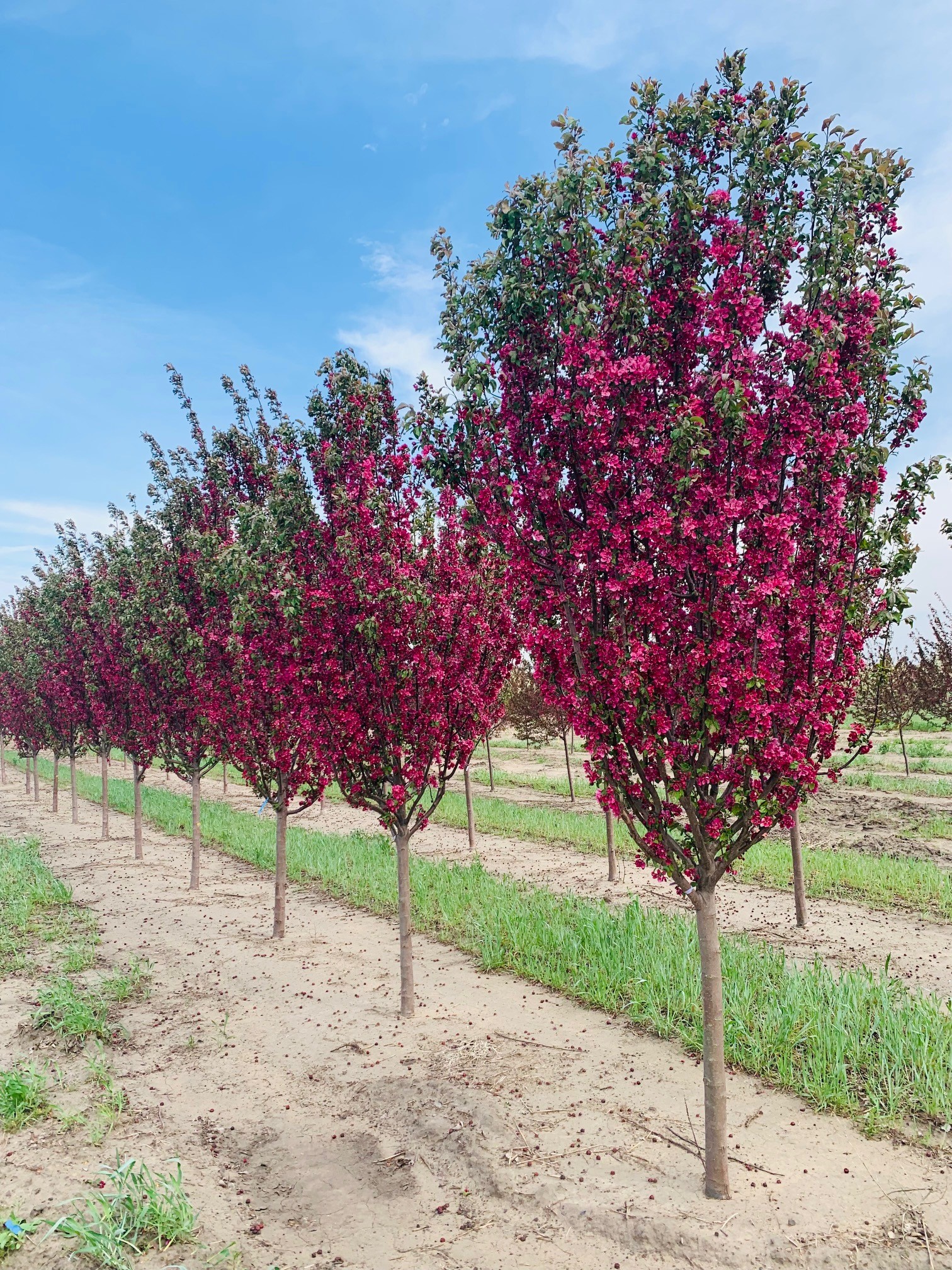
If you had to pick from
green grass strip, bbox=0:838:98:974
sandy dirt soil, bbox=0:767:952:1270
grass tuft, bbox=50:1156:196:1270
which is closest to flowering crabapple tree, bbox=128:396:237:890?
green grass strip, bbox=0:838:98:974

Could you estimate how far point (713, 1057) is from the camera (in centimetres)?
432

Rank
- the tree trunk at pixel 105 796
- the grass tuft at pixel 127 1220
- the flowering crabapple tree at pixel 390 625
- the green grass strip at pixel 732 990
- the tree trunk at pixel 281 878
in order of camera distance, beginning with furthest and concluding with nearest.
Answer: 1. the tree trunk at pixel 105 796
2. the tree trunk at pixel 281 878
3. the flowering crabapple tree at pixel 390 625
4. the green grass strip at pixel 732 990
5. the grass tuft at pixel 127 1220

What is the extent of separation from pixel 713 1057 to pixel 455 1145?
1.72 metres

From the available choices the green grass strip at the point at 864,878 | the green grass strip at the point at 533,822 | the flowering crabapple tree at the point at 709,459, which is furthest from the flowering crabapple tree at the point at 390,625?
the green grass strip at the point at 533,822

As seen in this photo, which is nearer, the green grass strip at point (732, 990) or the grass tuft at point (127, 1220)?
the grass tuft at point (127, 1220)

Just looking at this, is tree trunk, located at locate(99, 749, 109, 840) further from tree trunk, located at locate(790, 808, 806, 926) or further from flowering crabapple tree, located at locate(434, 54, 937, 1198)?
flowering crabapple tree, located at locate(434, 54, 937, 1198)

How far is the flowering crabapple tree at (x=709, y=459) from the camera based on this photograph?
3.94 m

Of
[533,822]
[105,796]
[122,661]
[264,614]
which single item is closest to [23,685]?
[105,796]

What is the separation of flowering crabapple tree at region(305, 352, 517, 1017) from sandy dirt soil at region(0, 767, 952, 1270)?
105 centimetres

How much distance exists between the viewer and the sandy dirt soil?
13.2 ft

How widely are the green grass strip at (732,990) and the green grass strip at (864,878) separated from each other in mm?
2876

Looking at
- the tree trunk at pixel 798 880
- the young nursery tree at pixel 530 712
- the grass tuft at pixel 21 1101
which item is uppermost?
the young nursery tree at pixel 530 712

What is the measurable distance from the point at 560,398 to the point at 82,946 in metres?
8.58

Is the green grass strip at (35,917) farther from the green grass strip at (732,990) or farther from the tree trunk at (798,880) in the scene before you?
the tree trunk at (798,880)
